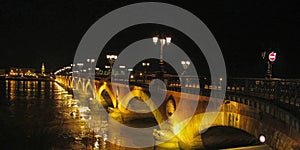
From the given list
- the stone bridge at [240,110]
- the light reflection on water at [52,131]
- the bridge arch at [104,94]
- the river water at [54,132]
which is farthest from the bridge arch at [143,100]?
the bridge arch at [104,94]

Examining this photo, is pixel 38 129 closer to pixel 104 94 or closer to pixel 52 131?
pixel 52 131

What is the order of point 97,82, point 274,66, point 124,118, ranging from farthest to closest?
point 97,82 < point 124,118 < point 274,66

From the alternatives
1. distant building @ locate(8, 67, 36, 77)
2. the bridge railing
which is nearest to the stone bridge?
the bridge railing

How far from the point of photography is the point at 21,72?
158m

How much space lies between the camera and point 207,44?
37.0 metres

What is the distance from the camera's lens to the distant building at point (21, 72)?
504 ft

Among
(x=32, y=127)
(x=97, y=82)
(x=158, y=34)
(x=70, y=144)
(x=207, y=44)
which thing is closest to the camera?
(x=158, y=34)

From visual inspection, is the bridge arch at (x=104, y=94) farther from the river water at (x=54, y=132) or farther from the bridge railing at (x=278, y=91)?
the bridge railing at (x=278, y=91)

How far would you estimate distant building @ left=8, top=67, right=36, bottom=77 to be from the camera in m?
154

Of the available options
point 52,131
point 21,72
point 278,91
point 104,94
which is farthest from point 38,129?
point 21,72

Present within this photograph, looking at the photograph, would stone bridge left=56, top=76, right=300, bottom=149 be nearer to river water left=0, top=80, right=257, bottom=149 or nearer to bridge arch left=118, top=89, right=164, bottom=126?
bridge arch left=118, top=89, right=164, bottom=126

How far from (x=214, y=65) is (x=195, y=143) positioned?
54.2ft

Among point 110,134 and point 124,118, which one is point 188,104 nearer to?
point 110,134

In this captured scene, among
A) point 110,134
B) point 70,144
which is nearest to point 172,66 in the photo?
point 110,134
